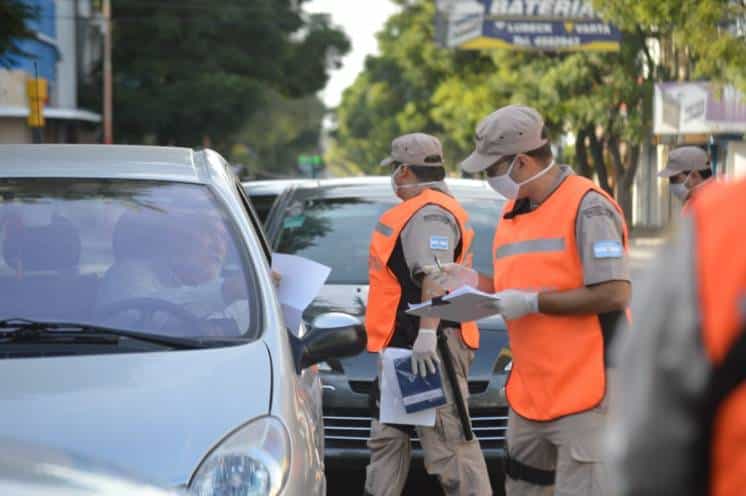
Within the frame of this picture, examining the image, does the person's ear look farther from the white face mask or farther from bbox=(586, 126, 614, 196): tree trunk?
bbox=(586, 126, 614, 196): tree trunk

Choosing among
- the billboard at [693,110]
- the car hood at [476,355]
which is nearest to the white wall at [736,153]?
the billboard at [693,110]

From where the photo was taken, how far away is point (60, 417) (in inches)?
142

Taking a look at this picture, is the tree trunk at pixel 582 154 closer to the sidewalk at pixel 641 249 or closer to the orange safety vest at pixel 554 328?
the sidewalk at pixel 641 249

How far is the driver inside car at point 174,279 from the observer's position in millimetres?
4359

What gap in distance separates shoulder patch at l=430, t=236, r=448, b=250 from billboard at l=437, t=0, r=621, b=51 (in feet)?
87.4

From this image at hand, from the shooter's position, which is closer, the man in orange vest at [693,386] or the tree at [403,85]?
the man in orange vest at [693,386]

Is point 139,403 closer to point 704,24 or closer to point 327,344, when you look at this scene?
point 327,344

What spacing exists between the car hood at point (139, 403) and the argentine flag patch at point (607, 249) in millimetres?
1069

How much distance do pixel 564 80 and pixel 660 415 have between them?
32.8 metres

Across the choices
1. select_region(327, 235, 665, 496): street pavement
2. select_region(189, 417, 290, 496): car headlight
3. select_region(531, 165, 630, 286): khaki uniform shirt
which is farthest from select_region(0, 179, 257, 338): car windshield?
select_region(327, 235, 665, 496): street pavement

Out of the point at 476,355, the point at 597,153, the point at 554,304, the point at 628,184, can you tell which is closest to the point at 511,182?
the point at 554,304

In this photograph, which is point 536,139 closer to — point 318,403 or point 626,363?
point 318,403

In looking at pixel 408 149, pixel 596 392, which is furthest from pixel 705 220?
pixel 408 149

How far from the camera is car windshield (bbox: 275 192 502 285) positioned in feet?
26.4
